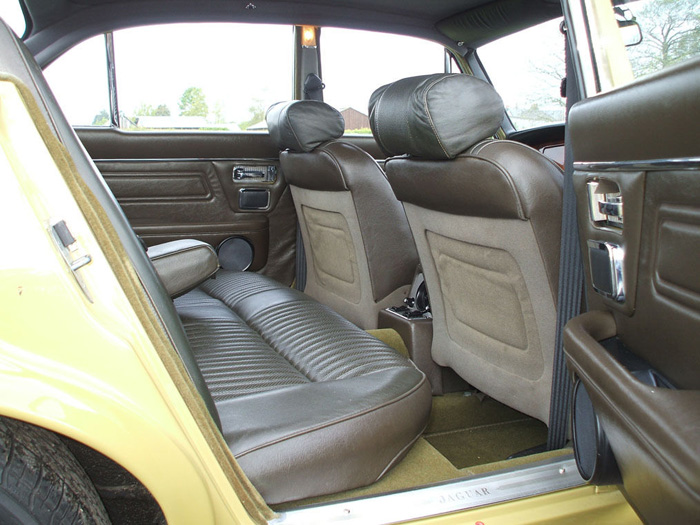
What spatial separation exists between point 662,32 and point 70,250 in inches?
40.7

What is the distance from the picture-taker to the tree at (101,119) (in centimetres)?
264

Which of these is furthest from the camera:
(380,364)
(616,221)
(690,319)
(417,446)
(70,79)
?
(70,79)

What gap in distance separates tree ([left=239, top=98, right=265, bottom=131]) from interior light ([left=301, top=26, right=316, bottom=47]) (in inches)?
14.0

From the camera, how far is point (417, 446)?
4.37ft

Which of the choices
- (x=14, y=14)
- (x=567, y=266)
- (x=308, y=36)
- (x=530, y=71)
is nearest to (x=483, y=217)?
(x=567, y=266)

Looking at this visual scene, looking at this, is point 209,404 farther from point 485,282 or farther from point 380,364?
point 485,282

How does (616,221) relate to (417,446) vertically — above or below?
above

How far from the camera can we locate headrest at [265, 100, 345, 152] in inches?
85.0

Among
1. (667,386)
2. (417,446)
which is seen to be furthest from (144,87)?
A: (667,386)

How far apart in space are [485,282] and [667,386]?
610mm

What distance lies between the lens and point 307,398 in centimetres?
120

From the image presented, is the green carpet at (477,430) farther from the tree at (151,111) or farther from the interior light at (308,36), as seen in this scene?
the interior light at (308,36)

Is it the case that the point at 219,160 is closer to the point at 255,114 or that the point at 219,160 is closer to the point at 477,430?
the point at 255,114

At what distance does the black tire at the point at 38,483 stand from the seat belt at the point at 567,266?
90 cm
